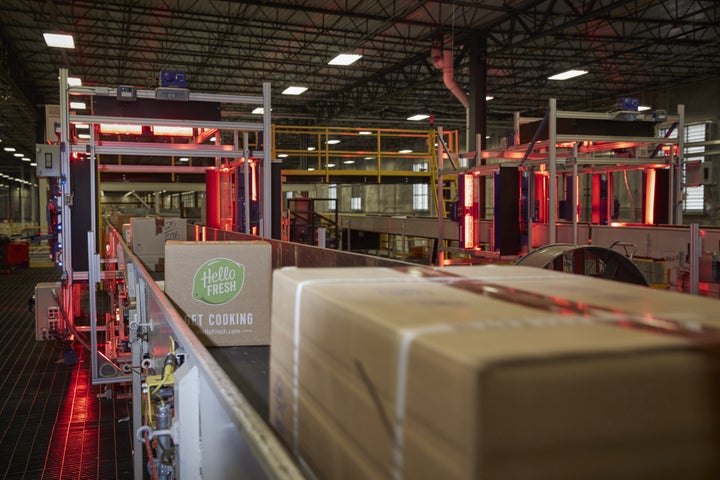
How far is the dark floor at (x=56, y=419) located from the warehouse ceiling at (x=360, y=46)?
8.67 metres

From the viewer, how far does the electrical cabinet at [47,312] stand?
8.78 m

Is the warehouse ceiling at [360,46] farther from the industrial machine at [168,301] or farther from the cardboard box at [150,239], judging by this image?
the cardboard box at [150,239]

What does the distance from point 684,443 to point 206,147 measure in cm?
639

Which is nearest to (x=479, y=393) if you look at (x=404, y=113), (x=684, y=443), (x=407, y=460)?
(x=407, y=460)

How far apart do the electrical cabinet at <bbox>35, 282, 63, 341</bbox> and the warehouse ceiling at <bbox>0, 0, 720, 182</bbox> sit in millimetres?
7865

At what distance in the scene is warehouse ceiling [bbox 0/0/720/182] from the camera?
51.0ft

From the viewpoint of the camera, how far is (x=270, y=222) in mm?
7004

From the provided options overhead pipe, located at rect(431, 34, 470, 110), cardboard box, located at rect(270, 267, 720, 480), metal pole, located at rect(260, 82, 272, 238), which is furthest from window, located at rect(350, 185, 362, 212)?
cardboard box, located at rect(270, 267, 720, 480)

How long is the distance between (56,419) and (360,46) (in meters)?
13.8

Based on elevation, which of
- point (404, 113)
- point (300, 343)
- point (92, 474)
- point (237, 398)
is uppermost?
point (404, 113)

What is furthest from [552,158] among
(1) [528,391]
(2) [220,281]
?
(1) [528,391]

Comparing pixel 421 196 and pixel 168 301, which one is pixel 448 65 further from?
pixel 421 196

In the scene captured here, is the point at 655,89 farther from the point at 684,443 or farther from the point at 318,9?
the point at 684,443

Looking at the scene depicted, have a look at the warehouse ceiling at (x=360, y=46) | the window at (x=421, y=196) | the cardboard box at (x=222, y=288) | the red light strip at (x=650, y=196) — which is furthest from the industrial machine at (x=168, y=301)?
the window at (x=421, y=196)
